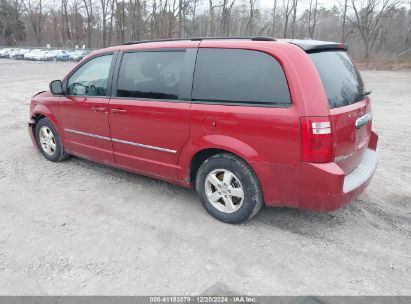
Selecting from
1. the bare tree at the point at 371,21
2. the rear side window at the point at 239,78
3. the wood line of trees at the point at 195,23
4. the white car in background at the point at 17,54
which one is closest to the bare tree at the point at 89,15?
the wood line of trees at the point at 195,23

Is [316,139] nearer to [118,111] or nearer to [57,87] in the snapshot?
[118,111]

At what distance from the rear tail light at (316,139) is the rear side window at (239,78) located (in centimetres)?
27

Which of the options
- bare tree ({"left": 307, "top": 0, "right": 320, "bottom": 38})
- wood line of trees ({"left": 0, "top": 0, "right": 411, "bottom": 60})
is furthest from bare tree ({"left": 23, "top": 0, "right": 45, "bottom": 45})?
bare tree ({"left": 307, "top": 0, "right": 320, "bottom": 38})

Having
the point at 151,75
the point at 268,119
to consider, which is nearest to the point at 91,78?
the point at 151,75

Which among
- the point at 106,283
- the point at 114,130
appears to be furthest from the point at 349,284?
the point at 114,130

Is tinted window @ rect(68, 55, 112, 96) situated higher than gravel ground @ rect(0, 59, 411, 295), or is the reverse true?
tinted window @ rect(68, 55, 112, 96)

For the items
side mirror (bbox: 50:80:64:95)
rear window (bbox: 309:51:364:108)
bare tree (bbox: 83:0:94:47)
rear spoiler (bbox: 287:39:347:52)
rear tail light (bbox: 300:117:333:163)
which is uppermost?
bare tree (bbox: 83:0:94:47)

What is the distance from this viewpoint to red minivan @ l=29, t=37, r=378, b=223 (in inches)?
121

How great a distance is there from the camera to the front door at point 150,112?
381 centimetres

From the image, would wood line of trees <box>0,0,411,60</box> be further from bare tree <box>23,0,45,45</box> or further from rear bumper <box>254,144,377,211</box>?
rear bumper <box>254,144,377,211</box>

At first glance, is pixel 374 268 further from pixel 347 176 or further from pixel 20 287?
pixel 20 287

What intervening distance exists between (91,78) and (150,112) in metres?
1.32

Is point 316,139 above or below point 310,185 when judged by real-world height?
above

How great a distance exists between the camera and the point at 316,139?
300 centimetres
